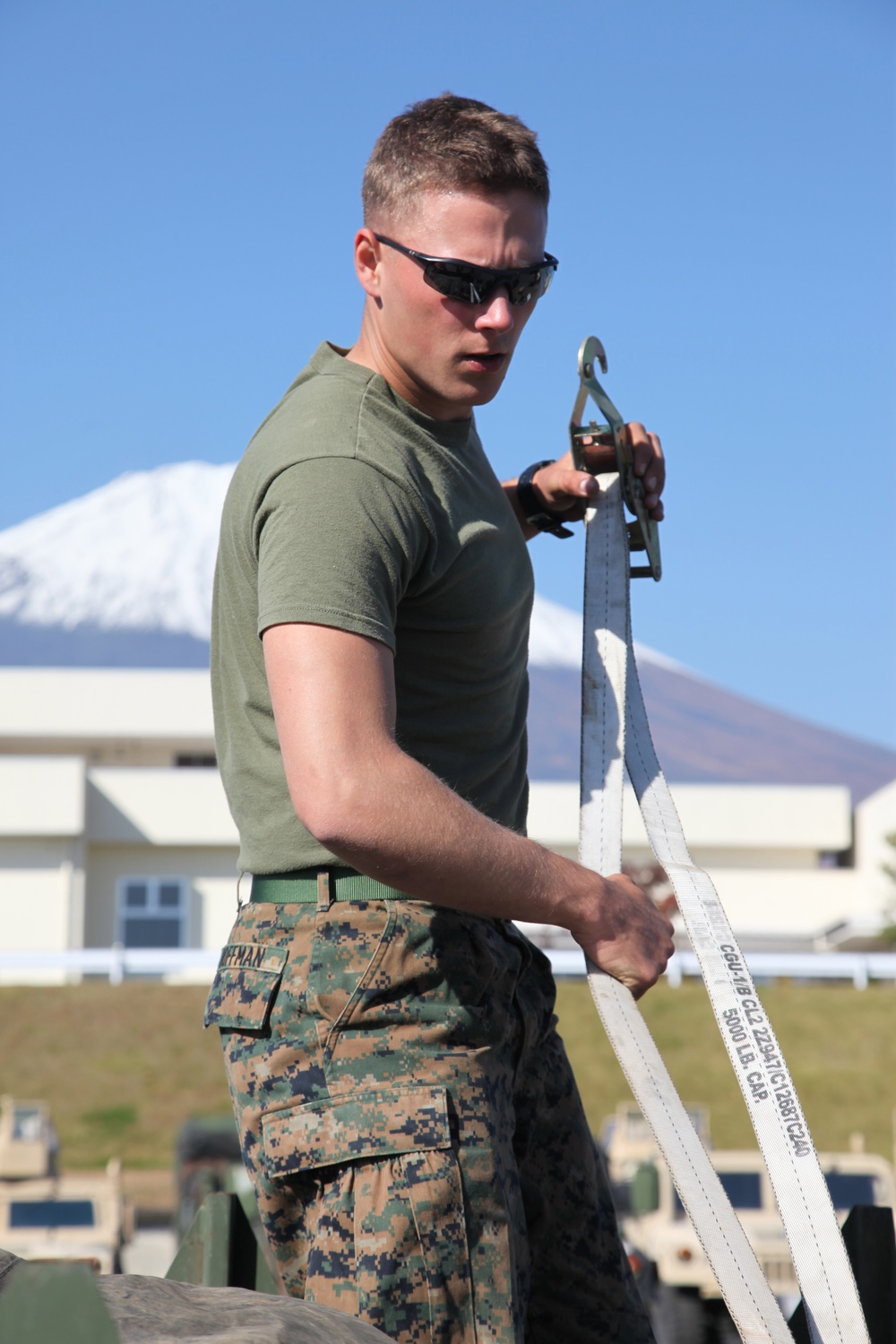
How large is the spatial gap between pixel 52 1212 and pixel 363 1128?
11605 millimetres

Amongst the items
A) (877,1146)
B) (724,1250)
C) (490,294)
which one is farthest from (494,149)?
(877,1146)

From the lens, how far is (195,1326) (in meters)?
1.45

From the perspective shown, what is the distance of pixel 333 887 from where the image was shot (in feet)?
7.15

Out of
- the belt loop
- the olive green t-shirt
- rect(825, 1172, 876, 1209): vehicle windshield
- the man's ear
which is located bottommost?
rect(825, 1172, 876, 1209): vehicle windshield

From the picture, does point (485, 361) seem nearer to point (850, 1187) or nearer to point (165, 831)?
point (850, 1187)

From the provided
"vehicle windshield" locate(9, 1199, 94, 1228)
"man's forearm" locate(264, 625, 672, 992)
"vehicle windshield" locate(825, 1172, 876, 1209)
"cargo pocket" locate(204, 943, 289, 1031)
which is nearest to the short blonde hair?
"man's forearm" locate(264, 625, 672, 992)

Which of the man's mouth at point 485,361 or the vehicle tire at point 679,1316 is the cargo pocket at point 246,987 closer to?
the man's mouth at point 485,361

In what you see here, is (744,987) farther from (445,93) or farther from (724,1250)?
(445,93)

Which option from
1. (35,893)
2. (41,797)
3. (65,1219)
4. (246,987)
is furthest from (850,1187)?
(41,797)

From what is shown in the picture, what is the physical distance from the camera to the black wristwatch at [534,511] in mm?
2977

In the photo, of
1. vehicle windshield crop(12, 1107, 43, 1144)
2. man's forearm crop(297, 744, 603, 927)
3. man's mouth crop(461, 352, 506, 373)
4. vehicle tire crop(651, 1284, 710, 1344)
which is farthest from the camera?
vehicle windshield crop(12, 1107, 43, 1144)

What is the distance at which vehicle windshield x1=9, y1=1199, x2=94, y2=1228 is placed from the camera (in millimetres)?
12422

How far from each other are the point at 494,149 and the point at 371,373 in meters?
0.36

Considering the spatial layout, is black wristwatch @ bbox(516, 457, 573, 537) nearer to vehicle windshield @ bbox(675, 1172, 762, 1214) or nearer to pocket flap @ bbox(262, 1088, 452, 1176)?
pocket flap @ bbox(262, 1088, 452, 1176)
